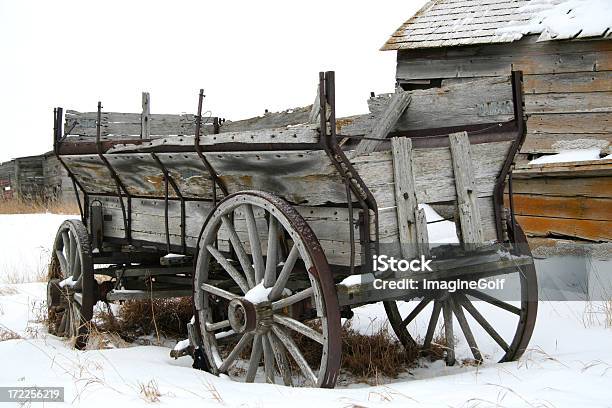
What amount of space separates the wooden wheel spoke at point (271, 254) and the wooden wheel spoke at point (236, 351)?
0.34 m

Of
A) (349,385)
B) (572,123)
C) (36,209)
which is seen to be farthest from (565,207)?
(36,209)

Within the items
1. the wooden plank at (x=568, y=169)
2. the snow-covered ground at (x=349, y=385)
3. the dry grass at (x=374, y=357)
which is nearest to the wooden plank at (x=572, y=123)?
the wooden plank at (x=568, y=169)

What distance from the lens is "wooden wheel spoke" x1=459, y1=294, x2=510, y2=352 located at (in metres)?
4.54

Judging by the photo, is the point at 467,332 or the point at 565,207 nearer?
the point at 467,332

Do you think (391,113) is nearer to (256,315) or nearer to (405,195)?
(405,195)

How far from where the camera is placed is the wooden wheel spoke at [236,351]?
393cm

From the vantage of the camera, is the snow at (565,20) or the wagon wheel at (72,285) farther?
the snow at (565,20)

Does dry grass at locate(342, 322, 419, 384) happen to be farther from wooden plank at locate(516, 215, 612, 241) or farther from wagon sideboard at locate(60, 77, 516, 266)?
wooden plank at locate(516, 215, 612, 241)

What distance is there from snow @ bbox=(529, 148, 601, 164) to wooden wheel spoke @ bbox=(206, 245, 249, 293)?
4840 millimetres

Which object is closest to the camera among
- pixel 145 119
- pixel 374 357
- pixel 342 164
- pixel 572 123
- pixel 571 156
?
pixel 342 164

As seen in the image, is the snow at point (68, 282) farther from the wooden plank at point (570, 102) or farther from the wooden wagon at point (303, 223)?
the wooden plank at point (570, 102)

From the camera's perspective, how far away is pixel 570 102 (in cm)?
786

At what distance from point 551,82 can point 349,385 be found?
17.2 ft
